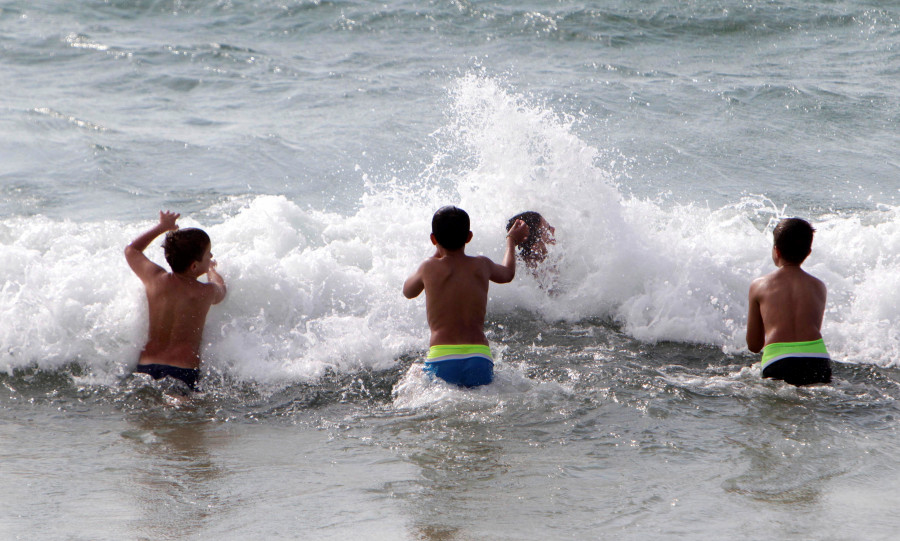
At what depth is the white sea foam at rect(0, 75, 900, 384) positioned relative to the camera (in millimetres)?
5832

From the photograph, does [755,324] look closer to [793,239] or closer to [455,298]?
[793,239]

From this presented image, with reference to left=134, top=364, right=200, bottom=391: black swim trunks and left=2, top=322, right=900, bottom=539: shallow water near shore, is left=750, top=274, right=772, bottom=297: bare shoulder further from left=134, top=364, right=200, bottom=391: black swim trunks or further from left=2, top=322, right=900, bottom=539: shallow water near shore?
left=134, top=364, right=200, bottom=391: black swim trunks

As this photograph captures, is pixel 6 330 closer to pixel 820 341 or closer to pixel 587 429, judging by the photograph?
pixel 587 429

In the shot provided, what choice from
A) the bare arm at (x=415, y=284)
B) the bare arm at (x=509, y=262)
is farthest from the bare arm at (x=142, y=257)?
the bare arm at (x=509, y=262)

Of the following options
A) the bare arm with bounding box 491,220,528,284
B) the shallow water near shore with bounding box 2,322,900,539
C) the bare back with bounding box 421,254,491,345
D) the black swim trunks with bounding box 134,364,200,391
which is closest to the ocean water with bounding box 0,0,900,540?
the shallow water near shore with bounding box 2,322,900,539

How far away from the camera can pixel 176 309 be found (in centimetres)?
531

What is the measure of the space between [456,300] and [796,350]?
1970 millimetres

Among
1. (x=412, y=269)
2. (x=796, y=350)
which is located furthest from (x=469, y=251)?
(x=796, y=350)

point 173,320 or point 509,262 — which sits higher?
point 509,262

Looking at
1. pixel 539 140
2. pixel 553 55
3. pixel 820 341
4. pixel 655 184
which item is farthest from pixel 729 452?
pixel 553 55

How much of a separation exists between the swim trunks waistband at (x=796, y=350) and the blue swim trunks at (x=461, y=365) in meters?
1.67

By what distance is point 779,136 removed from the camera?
11273mm

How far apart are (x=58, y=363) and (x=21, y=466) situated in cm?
173

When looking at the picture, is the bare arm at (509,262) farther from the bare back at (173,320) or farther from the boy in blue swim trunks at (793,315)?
the bare back at (173,320)
